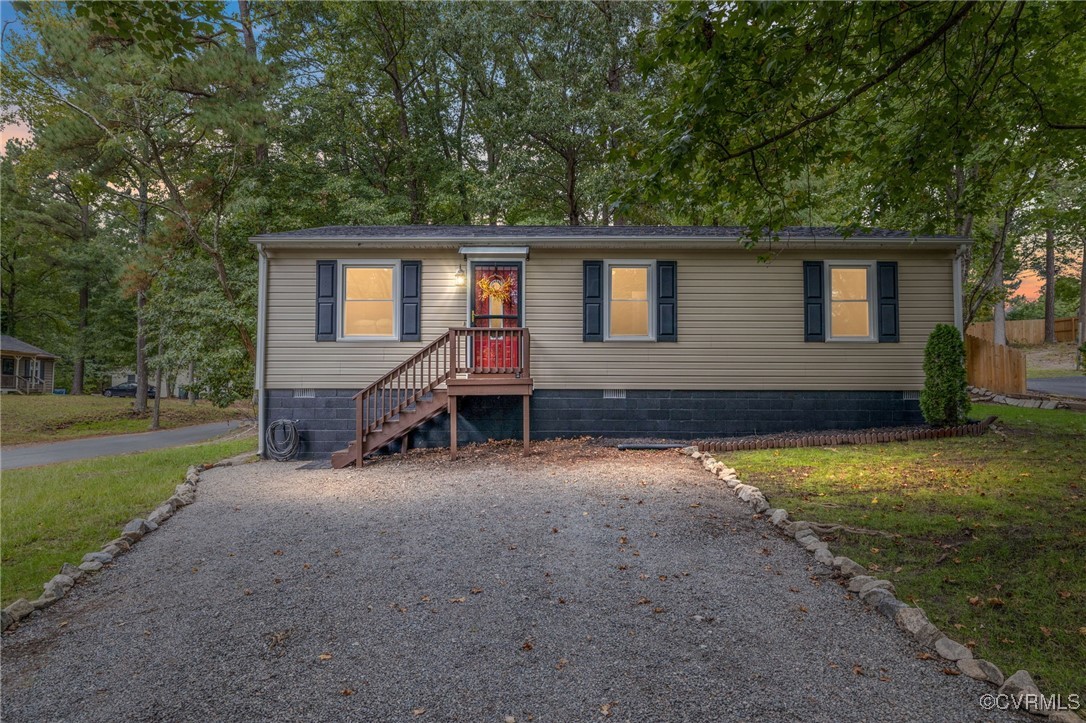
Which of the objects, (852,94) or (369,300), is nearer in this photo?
(852,94)

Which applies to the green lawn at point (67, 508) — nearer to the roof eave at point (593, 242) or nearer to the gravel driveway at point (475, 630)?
the gravel driveway at point (475, 630)

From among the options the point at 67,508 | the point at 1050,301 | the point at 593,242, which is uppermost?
the point at 1050,301

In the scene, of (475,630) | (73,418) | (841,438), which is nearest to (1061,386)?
(841,438)

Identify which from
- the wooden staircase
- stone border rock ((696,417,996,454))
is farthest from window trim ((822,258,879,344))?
the wooden staircase

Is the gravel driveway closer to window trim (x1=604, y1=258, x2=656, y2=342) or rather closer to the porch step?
the porch step

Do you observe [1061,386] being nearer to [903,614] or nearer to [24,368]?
[903,614]

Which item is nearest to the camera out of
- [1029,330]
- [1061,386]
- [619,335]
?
[619,335]

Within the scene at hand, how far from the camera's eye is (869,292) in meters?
9.05

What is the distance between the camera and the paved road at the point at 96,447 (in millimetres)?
10969

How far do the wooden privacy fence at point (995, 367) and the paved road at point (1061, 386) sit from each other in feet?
3.78

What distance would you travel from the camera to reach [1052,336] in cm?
2456

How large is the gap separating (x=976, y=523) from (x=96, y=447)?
1723 cm

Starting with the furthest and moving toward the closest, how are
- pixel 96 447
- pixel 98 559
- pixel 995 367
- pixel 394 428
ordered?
pixel 96 447 → pixel 995 367 → pixel 394 428 → pixel 98 559

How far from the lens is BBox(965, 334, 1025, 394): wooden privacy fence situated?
12172 mm
